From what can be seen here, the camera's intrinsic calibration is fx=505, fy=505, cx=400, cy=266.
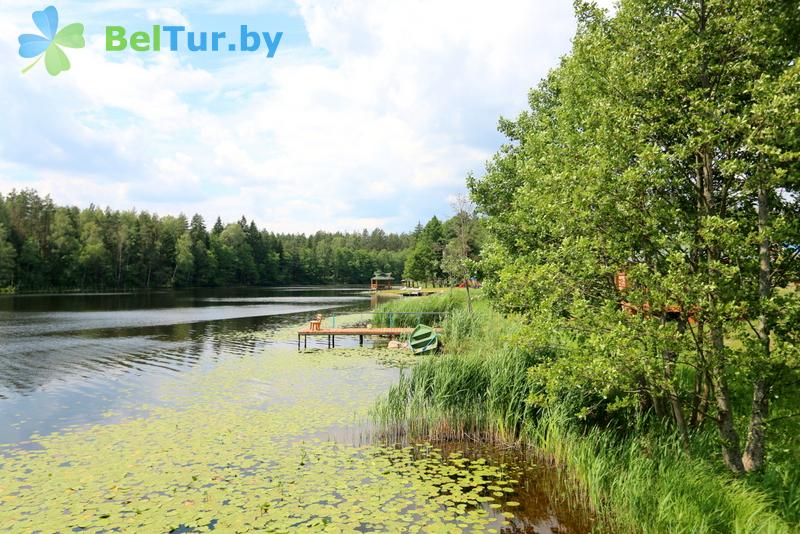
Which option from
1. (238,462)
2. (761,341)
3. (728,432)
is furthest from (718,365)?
(238,462)

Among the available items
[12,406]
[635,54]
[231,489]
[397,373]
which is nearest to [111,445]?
[231,489]

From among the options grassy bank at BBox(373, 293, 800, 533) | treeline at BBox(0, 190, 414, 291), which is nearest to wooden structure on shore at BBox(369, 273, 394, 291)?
treeline at BBox(0, 190, 414, 291)

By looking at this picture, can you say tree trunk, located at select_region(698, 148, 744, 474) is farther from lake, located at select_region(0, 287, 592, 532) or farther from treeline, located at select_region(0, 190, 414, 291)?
treeline, located at select_region(0, 190, 414, 291)

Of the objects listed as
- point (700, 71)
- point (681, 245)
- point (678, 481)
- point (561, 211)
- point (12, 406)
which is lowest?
point (12, 406)

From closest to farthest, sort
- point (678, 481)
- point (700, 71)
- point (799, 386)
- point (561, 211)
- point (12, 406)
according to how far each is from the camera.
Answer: point (678, 481)
point (700, 71)
point (561, 211)
point (799, 386)
point (12, 406)

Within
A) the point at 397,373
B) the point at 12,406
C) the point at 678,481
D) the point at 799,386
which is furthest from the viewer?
the point at 397,373

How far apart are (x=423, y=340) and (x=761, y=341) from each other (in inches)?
798

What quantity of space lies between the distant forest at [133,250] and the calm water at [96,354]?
27.7 meters

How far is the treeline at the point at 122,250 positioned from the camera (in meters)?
92.9

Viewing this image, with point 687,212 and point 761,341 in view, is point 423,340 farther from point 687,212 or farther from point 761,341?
point 761,341

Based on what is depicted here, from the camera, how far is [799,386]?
1107 cm

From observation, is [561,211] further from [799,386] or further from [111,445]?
[111,445]

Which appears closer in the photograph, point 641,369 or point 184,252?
point 641,369

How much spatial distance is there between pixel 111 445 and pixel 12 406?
783 cm
